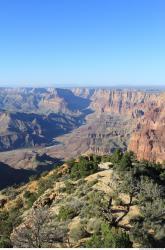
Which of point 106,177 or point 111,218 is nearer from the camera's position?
point 111,218

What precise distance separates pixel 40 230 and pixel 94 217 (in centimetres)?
637

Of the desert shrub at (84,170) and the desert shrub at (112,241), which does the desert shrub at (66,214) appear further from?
the desert shrub at (84,170)

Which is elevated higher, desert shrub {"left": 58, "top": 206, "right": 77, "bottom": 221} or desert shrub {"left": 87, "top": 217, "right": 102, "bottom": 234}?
desert shrub {"left": 87, "top": 217, "right": 102, "bottom": 234}


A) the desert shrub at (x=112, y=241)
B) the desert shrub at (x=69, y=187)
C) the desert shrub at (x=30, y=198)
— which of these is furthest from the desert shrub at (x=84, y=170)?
the desert shrub at (x=112, y=241)

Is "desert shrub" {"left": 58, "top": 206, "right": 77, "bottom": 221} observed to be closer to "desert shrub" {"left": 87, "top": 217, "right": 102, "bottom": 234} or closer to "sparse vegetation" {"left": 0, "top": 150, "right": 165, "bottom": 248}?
"sparse vegetation" {"left": 0, "top": 150, "right": 165, "bottom": 248}

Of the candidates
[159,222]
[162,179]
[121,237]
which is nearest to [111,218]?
[159,222]

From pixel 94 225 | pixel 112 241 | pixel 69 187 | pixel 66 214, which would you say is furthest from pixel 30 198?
pixel 112 241

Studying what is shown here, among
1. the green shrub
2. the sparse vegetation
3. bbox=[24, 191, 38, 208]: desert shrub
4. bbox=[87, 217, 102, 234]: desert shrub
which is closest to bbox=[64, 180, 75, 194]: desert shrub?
the sparse vegetation

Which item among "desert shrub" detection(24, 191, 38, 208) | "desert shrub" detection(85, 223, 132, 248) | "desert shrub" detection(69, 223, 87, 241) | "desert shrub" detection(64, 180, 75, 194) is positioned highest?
"desert shrub" detection(85, 223, 132, 248)

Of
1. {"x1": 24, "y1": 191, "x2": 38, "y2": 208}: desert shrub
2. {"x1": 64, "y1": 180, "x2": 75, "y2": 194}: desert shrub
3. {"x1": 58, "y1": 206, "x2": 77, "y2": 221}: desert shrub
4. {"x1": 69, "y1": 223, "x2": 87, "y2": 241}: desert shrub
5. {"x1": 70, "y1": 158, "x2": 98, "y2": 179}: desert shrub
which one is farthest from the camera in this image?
{"x1": 70, "y1": 158, "x2": 98, "y2": 179}: desert shrub

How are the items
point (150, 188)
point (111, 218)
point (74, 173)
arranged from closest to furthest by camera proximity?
point (111, 218)
point (150, 188)
point (74, 173)

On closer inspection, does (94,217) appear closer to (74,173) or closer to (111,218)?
(111,218)

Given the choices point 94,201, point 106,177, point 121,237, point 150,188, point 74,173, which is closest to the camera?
point 121,237

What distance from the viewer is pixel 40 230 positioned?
27578 mm
